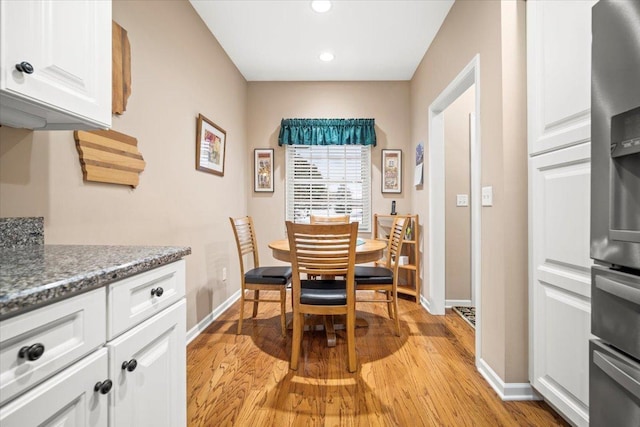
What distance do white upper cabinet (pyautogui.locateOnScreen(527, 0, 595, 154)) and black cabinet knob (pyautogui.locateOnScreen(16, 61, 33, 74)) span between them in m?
1.95

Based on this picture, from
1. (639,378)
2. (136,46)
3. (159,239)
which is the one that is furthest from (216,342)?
(639,378)

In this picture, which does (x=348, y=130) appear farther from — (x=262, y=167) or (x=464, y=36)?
(x=464, y=36)

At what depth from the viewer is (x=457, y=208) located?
3.18 m

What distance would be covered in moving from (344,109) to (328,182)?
996 millimetres

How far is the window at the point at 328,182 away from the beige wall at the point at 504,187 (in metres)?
2.14

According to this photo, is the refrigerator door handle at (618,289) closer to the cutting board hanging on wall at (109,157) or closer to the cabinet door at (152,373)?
the cabinet door at (152,373)

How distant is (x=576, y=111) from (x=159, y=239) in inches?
94.0

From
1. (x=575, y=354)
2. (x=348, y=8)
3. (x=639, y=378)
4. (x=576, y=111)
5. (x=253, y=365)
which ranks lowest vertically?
(x=253, y=365)

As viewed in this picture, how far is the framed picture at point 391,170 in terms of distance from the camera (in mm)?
3877

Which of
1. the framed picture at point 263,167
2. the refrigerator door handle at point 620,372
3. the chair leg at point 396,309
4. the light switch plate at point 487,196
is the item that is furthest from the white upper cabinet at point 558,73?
the framed picture at point 263,167

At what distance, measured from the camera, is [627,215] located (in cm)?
85

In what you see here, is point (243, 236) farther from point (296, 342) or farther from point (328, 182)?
point (328, 182)

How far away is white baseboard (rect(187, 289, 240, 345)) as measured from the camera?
2.36 meters

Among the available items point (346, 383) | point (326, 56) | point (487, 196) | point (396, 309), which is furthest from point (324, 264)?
point (326, 56)
